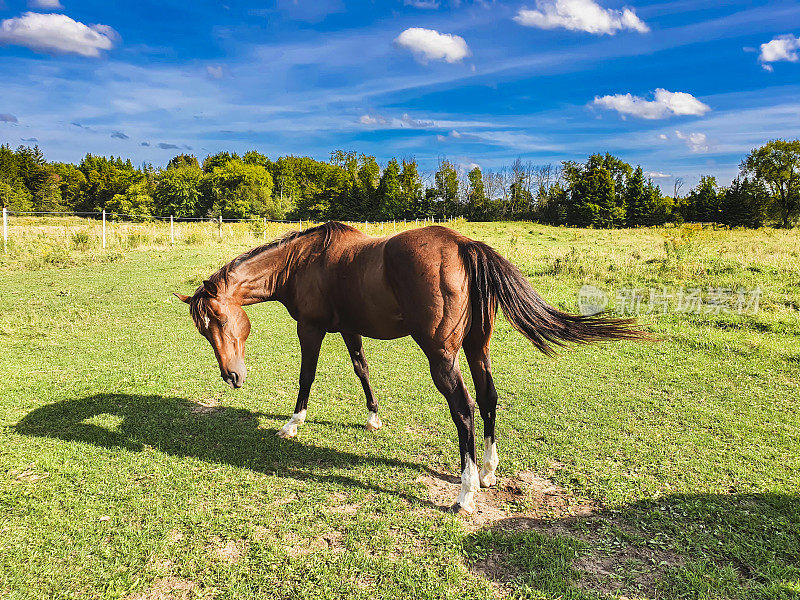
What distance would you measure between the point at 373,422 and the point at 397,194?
190 ft

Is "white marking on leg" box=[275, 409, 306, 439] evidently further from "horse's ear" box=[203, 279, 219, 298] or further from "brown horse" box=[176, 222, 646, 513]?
"horse's ear" box=[203, 279, 219, 298]

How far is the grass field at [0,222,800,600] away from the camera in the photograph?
109 inches

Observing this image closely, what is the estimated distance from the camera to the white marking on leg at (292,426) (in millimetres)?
4645

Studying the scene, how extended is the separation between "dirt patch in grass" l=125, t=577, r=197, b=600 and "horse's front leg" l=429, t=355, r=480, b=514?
185 centimetres

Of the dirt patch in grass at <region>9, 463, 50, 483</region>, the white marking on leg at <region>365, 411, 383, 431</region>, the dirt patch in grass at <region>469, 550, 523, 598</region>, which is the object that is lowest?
the dirt patch in grass at <region>469, 550, 523, 598</region>

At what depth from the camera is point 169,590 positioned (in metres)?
2.64

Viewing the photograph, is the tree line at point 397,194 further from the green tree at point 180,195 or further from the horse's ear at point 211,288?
the horse's ear at point 211,288

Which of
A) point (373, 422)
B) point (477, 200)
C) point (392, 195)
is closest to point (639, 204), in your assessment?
point (477, 200)

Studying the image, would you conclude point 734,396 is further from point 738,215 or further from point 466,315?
point 738,215

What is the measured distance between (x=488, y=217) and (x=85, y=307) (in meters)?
55.2

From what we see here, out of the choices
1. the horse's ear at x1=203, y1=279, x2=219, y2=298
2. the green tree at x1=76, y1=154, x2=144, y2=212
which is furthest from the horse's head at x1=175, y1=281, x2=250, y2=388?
the green tree at x1=76, y1=154, x2=144, y2=212

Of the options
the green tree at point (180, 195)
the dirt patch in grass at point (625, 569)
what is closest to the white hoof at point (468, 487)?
the dirt patch in grass at point (625, 569)

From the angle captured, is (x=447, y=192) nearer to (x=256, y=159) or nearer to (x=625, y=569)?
(x=256, y=159)

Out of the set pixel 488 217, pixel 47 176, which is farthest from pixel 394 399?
pixel 47 176
